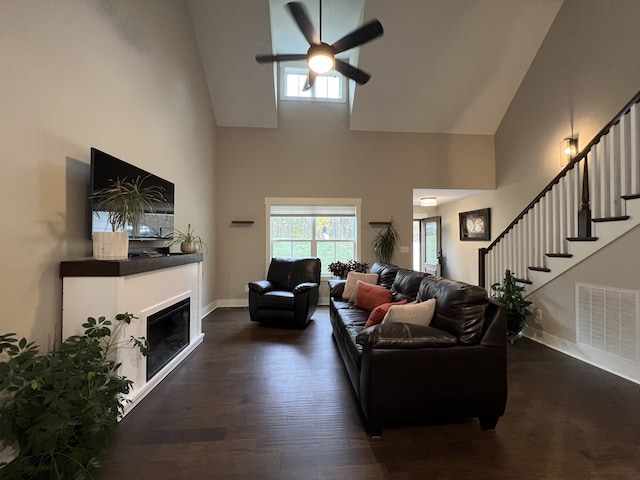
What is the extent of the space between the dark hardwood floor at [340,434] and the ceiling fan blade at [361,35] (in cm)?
335

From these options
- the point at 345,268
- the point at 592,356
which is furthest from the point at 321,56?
the point at 592,356

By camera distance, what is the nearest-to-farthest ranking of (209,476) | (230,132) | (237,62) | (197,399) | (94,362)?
(209,476) < (94,362) < (197,399) < (237,62) < (230,132)

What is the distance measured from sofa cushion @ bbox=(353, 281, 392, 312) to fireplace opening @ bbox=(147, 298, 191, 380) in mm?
1931

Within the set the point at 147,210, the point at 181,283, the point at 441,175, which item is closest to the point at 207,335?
the point at 181,283

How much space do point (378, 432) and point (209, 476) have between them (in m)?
1.00

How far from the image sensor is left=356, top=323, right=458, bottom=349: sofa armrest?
5.82ft

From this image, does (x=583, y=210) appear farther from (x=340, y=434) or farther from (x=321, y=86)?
(x=321, y=86)

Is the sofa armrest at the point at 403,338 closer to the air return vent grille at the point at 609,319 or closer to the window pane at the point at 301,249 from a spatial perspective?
the air return vent grille at the point at 609,319

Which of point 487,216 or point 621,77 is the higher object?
point 621,77

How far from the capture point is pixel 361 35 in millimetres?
2924

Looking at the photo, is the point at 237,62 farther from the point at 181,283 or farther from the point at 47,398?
the point at 47,398

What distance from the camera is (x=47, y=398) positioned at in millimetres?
1331

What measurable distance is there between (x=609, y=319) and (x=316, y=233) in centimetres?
430

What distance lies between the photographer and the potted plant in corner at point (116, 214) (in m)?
2.07
